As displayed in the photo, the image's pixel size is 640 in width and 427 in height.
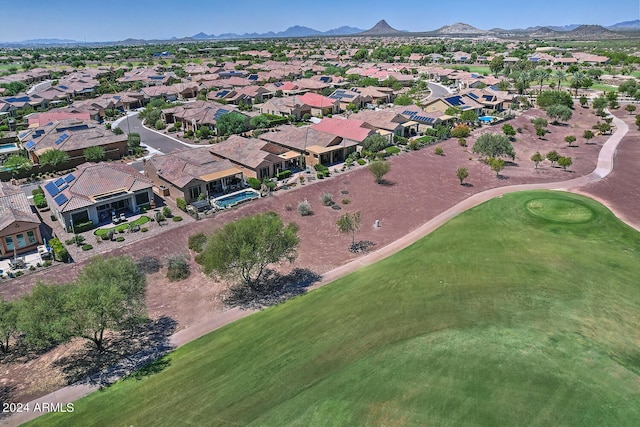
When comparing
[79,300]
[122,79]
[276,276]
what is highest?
[122,79]

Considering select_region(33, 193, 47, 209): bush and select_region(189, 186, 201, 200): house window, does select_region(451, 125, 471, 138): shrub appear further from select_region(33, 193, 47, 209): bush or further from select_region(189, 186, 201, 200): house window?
select_region(33, 193, 47, 209): bush

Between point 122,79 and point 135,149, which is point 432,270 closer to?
point 135,149

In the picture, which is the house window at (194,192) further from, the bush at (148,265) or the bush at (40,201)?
the bush at (40,201)

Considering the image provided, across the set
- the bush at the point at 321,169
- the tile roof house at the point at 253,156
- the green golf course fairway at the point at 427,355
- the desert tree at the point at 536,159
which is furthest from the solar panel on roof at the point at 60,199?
the desert tree at the point at 536,159

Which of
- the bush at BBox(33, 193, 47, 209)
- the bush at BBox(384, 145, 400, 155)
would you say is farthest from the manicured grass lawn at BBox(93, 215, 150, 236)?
the bush at BBox(384, 145, 400, 155)

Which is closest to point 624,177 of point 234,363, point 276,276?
point 276,276

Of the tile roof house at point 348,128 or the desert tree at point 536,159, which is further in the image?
the tile roof house at point 348,128

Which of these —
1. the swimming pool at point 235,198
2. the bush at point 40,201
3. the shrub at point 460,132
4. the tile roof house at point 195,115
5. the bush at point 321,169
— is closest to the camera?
the bush at point 40,201

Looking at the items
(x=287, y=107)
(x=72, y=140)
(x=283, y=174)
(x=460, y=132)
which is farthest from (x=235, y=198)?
(x=287, y=107)
